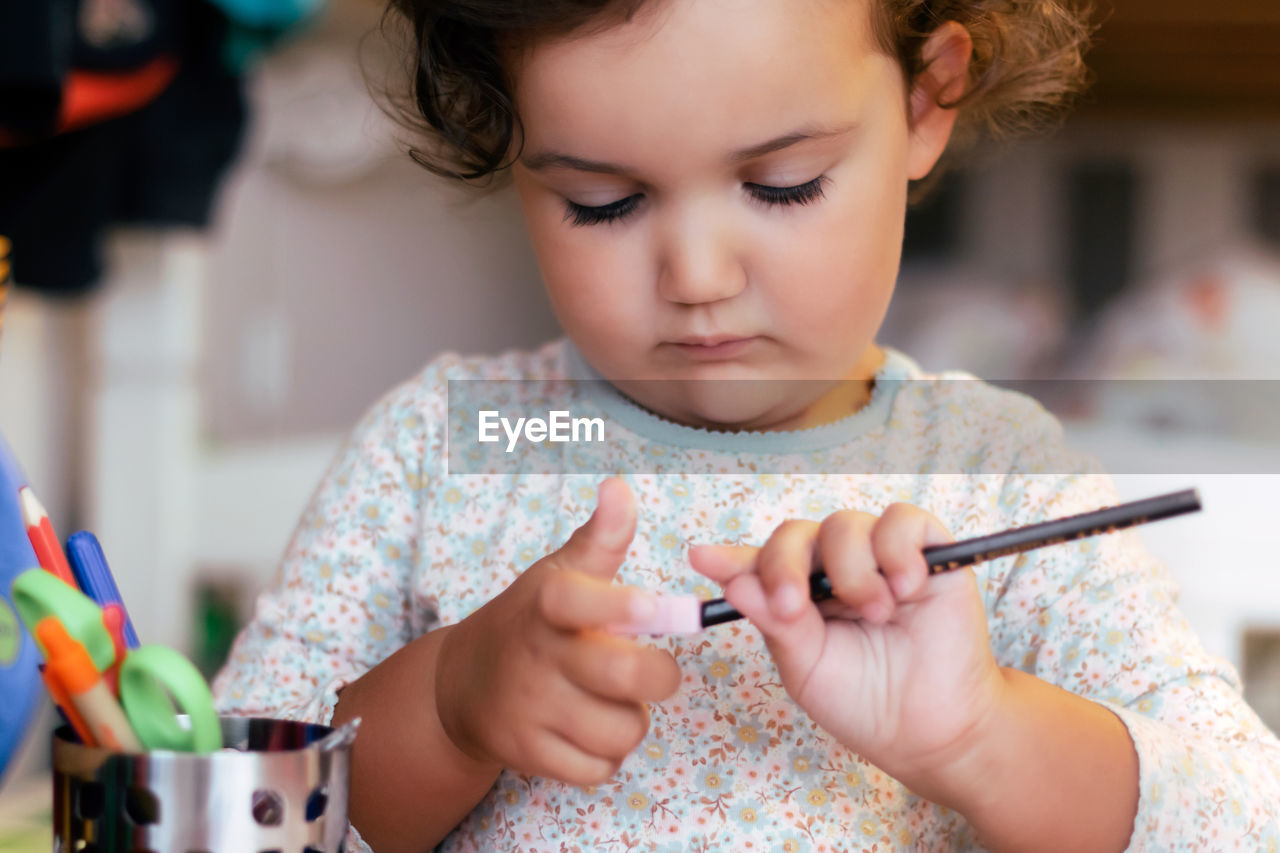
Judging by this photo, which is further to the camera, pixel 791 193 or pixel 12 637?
pixel 791 193

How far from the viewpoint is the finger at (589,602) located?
40 centimetres

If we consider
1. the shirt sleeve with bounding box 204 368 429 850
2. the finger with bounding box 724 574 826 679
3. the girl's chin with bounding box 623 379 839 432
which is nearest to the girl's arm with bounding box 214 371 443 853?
the shirt sleeve with bounding box 204 368 429 850

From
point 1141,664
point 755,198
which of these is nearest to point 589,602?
point 755,198

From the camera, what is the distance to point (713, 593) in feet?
2.06

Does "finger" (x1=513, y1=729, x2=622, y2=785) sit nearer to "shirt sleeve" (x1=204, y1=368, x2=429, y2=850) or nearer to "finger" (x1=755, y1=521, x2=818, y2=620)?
"finger" (x1=755, y1=521, x2=818, y2=620)

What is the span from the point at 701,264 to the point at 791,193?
59 millimetres

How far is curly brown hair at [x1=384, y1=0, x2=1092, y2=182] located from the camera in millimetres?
567

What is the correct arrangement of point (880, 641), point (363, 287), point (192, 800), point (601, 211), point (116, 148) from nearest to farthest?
point (192, 800), point (880, 641), point (601, 211), point (116, 148), point (363, 287)

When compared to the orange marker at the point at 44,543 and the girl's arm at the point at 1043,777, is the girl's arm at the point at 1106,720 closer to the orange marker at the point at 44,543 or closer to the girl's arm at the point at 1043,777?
the girl's arm at the point at 1043,777

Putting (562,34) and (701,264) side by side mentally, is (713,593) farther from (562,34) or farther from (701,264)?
(562,34)

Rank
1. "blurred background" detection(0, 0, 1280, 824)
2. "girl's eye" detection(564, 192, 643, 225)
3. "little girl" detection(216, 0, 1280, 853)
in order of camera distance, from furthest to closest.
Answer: "blurred background" detection(0, 0, 1280, 824) < "girl's eye" detection(564, 192, 643, 225) < "little girl" detection(216, 0, 1280, 853)

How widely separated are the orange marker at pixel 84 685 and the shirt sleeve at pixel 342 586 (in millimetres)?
235

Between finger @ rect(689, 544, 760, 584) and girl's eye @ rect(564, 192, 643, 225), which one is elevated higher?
girl's eye @ rect(564, 192, 643, 225)

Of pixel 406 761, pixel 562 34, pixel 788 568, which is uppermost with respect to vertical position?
pixel 562 34
